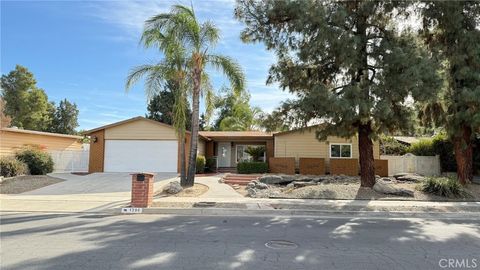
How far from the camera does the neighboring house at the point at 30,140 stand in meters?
24.3

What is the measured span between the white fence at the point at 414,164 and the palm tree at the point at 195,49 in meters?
13.7

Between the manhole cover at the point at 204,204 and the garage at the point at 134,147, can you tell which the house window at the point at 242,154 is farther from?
the manhole cover at the point at 204,204

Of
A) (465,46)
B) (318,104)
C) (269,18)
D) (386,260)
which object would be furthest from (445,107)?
(386,260)

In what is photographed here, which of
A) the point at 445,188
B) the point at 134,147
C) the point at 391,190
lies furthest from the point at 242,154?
the point at 445,188

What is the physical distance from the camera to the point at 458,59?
16766mm

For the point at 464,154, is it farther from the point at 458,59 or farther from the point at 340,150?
the point at 340,150

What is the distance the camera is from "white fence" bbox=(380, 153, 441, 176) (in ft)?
81.7

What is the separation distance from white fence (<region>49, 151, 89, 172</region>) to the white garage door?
2283 millimetres

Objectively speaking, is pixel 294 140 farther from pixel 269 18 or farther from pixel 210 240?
pixel 210 240

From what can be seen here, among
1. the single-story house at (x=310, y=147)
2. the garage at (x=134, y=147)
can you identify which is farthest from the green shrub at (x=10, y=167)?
the single-story house at (x=310, y=147)

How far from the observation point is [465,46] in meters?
16.8

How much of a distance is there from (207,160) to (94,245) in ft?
69.4

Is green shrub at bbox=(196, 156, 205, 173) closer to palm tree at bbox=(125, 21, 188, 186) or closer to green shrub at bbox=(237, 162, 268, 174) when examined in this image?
green shrub at bbox=(237, 162, 268, 174)

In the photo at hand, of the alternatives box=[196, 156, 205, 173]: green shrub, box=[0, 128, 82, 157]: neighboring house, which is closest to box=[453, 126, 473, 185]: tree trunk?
box=[196, 156, 205, 173]: green shrub
